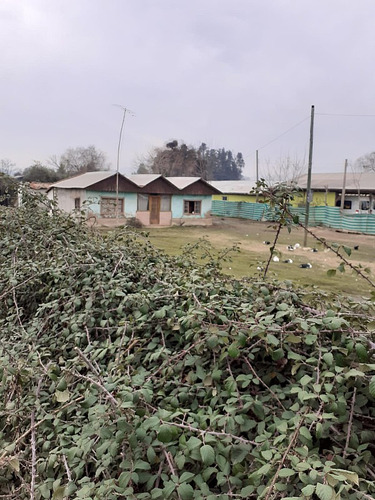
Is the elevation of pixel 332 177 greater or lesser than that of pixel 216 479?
greater

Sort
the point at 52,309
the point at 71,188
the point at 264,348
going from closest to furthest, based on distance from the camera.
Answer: the point at 264,348 < the point at 52,309 < the point at 71,188

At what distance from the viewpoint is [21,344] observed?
2312 millimetres

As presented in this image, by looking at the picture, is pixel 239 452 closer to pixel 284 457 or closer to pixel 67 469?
pixel 284 457

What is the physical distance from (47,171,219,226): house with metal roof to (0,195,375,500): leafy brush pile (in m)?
19.2

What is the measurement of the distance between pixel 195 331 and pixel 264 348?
0.96 feet

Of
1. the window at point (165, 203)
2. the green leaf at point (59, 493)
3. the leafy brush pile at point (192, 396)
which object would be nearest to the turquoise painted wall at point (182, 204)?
the window at point (165, 203)

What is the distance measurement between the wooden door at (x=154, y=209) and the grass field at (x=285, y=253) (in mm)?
1190

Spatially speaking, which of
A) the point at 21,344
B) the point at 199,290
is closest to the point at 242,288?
the point at 199,290

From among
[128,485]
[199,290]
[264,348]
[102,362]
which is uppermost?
[199,290]

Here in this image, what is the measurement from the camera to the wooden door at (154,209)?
24.3m

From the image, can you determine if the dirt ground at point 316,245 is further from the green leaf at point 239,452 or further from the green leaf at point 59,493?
the green leaf at point 59,493

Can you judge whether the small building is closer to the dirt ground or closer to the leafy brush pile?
the dirt ground

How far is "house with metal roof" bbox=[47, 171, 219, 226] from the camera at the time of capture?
72.5ft

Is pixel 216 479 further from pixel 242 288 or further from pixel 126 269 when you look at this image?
pixel 126 269
